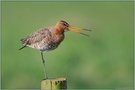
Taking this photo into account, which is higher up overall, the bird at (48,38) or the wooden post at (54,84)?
the bird at (48,38)

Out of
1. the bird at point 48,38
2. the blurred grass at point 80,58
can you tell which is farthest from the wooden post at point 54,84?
the blurred grass at point 80,58

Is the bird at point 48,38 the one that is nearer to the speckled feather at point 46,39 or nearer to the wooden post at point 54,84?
the speckled feather at point 46,39

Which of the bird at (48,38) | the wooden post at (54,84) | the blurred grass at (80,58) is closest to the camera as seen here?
the wooden post at (54,84)

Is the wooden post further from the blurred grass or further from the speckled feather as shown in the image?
the blurred grass

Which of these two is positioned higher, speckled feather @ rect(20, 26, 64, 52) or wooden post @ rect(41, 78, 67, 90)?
speckled feather @ rect(20, 26, 64, 52)

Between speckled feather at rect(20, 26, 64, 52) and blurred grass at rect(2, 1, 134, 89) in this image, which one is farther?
blurred grass at rect(2, 1, 134, 89)

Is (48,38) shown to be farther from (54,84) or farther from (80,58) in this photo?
(80,58)

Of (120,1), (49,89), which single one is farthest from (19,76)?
(120,1)

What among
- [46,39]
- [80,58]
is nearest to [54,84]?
[46,39]

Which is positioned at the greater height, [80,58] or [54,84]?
[80,58]

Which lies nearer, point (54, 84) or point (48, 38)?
point (54, 84)

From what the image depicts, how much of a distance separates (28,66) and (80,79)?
114cm

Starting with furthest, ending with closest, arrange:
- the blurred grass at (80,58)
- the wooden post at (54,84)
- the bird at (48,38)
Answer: the blurred grass at (80,58) → the bird at (48,38) → the wooden post at (54,84)

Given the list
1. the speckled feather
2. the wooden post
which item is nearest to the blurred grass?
the speckled feather
